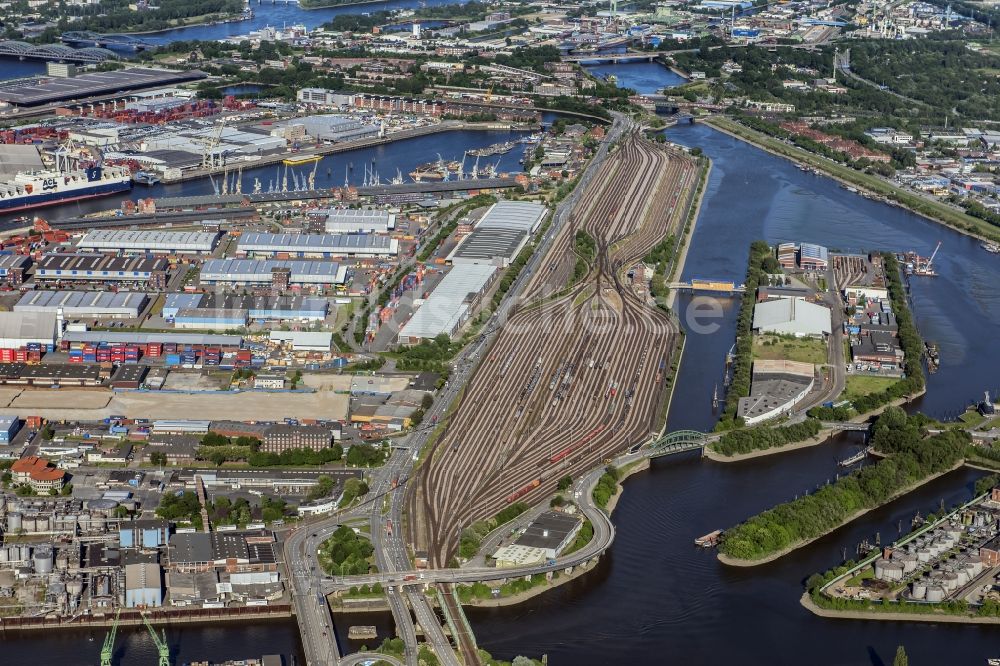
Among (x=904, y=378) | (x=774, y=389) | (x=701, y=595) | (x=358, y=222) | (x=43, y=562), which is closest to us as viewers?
(x=43, y=562)

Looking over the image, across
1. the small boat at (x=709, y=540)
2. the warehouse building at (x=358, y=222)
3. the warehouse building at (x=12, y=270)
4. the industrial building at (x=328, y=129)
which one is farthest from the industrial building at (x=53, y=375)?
the industrial building at (x=328, y=129)

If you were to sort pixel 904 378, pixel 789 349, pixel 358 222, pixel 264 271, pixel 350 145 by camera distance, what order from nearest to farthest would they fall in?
pixel 904 378
pixel 789 349
pixel 264 271
pixel 358 222
pixel 350 145

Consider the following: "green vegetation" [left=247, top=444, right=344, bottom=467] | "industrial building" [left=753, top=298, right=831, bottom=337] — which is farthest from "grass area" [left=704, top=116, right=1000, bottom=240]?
"green vegetation" [left=247, top=444, right=344, bottom=467]

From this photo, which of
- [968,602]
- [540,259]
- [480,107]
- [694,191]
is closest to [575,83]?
[480,107]

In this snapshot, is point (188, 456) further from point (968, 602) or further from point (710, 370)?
point (968, 602)

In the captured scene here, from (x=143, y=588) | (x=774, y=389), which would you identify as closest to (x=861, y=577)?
(x=774, y=389)

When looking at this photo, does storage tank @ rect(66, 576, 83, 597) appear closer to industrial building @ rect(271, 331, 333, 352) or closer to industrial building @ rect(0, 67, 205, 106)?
industrial building @ rect(271, 331, 333, 352)

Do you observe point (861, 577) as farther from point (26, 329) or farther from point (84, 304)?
point (84, 304)
